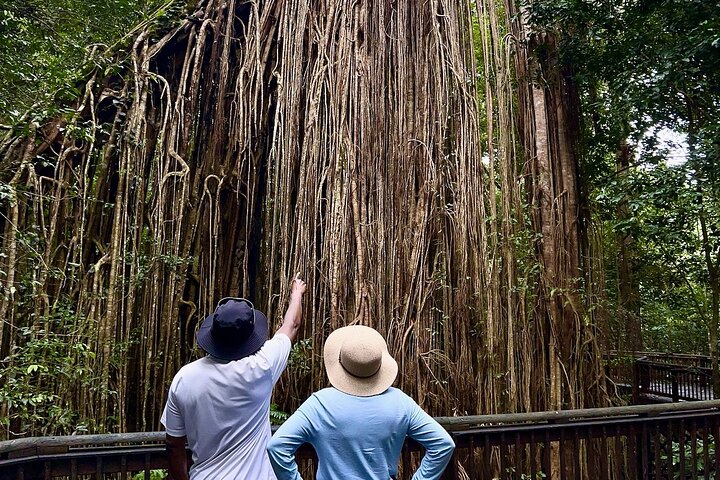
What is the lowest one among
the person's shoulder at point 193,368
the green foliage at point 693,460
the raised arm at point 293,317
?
the green foliage at point 693,460

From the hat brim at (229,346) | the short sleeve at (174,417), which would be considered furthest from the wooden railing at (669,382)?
the short sleeve at (174,417)

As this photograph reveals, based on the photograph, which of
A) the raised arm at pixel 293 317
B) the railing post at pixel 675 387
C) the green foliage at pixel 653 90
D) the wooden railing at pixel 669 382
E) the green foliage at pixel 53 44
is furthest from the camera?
the railing post at pixel 675 387

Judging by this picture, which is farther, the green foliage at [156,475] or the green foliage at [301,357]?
the green foliage at [301,357]

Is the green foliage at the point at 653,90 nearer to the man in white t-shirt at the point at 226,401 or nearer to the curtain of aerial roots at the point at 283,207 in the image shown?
the curtain of aerial roots at the point at 283,207

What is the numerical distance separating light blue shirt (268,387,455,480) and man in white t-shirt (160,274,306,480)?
0.10 m

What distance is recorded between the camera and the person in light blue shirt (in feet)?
4.31

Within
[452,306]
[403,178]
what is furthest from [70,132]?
[452,306]

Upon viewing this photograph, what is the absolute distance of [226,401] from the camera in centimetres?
137

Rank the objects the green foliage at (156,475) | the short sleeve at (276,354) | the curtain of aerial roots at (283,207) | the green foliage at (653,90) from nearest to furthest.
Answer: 1. the short sleeve at (276,354)
2. the green foliage at (156,475)
3. the curtain of aerial roots at (283,207)
4. the green foliage at (653,90)

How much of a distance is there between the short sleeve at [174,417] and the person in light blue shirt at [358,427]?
0.26 metres

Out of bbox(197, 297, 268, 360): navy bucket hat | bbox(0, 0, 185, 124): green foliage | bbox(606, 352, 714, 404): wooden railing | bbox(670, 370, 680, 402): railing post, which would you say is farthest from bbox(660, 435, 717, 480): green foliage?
bbox(0, 0, 185, 124): green foliage

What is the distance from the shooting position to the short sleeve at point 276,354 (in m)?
1.46

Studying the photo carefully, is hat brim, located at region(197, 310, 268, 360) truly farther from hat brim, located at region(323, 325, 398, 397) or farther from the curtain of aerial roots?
the curtain of aerial roots

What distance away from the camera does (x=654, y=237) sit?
12.8ft
